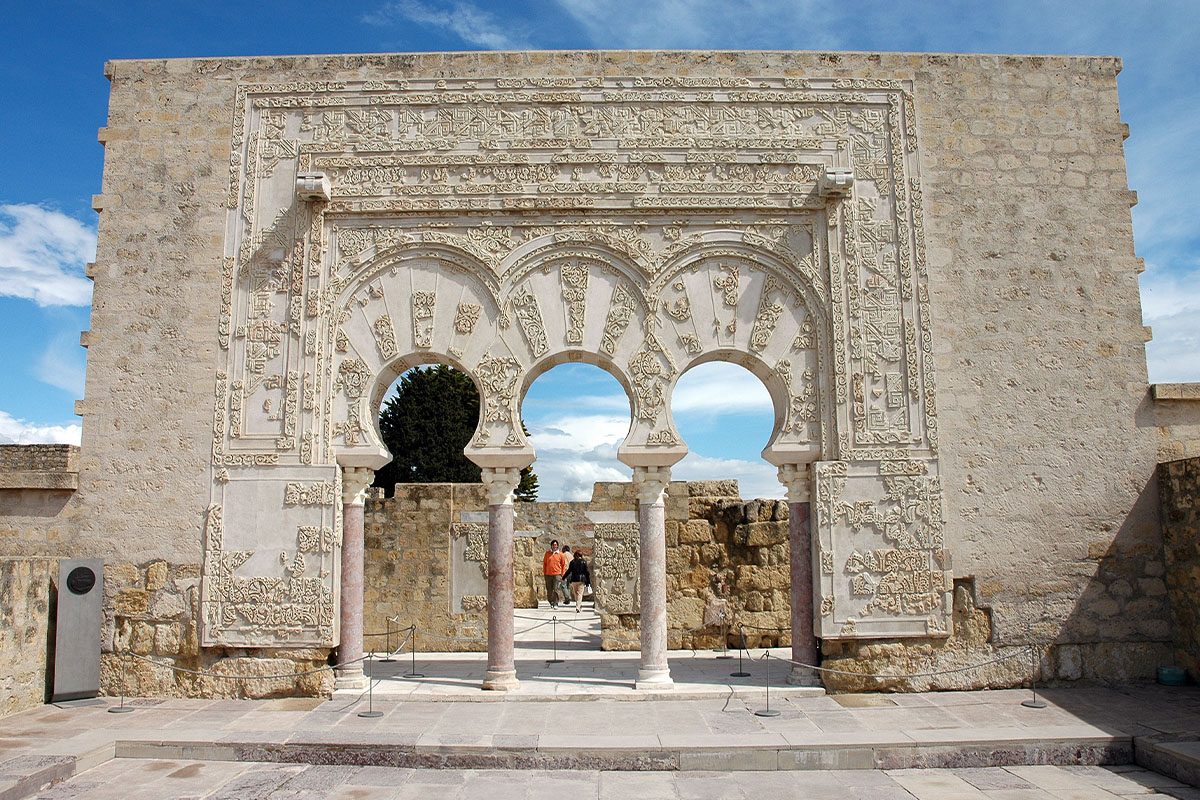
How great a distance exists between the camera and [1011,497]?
8047 mm

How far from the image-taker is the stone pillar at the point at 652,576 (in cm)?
782

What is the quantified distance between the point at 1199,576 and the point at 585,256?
622cm

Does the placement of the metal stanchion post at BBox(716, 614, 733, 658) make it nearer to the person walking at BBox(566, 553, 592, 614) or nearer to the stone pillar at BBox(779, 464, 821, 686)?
the stone pillar at BBox(779, 464, 821, 686)

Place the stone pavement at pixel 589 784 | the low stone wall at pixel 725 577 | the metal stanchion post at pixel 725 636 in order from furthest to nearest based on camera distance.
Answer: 1. the low stone wall at pixel 725 577
2. the metal stanchion post at pixel 725 636
3. the stone pavement at pixel 589 784

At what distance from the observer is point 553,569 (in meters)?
15.1

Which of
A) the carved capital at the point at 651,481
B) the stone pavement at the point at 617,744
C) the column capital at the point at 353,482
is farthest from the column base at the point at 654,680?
the column capital at the point at 353,482

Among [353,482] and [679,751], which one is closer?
[679,751]

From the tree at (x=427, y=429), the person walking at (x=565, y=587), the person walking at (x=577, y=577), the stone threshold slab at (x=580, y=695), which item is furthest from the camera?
the tree at (x=427, y=429)

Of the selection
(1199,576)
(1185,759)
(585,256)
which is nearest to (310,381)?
(585,256)

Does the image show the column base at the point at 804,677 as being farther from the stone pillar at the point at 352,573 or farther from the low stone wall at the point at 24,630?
the low stone wall at the point at 24,630

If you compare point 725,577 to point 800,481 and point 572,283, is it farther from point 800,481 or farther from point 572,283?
point 572,283

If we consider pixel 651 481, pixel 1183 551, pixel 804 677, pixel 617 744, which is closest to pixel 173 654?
pixel 617 744

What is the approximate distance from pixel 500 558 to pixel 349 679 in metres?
1.78

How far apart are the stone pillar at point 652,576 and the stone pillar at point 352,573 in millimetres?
2619
